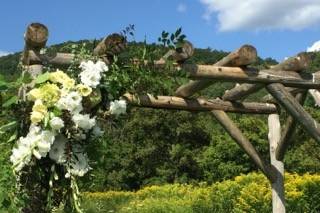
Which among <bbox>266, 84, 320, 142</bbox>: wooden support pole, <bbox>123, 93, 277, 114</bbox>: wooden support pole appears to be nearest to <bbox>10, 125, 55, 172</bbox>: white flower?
<bbox>266, 84, 320, 142</bbox>: wooden support pole

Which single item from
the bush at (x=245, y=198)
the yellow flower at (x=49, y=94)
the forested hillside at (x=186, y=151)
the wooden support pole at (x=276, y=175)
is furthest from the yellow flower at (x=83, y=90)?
the forested hillside at (x=186, y=151)

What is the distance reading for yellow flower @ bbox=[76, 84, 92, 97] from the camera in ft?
9.77

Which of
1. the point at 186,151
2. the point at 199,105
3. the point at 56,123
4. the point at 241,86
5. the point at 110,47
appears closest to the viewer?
the point at 56,123

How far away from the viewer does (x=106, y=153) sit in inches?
124

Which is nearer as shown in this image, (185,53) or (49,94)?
(49,94)

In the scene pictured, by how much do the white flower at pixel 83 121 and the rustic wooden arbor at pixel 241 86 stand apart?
1.91 ft

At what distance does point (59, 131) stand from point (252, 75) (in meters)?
3.33

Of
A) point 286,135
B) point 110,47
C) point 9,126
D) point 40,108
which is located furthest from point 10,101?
point 286,135

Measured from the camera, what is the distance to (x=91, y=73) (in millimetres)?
3072

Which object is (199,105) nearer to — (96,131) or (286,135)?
(286,135)

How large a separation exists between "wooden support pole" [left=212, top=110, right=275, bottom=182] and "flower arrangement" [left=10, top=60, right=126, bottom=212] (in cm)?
504

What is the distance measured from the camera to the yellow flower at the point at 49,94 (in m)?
2.88

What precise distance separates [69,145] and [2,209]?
58 cm

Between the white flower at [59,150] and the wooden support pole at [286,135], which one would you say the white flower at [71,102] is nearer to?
the white flower at [59,150]
